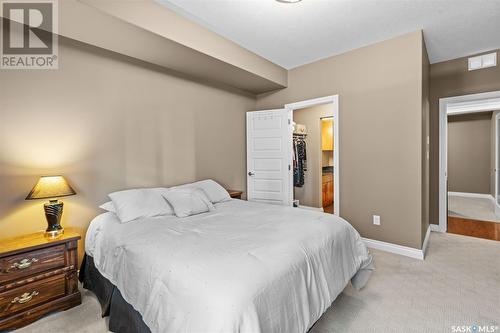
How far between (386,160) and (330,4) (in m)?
2.01

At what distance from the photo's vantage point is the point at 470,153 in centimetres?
684

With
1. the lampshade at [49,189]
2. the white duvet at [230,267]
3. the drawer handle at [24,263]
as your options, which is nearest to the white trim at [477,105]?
the white duvet at [230,267]

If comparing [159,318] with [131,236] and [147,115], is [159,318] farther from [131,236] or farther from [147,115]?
[147,115]

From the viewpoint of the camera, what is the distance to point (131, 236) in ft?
6.04

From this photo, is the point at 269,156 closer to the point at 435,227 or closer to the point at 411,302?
the point at 411,302

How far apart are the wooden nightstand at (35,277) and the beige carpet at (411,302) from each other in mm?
103

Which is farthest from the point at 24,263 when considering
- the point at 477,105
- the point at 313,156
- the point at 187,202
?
the point at 477,105

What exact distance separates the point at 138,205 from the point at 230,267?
1510mm

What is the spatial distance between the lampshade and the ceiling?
6.42 ft

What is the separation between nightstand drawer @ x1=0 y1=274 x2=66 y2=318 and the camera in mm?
1761

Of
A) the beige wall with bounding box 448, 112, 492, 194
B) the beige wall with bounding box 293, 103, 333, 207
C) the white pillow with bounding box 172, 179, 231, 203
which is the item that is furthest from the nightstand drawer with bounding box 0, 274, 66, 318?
the beige wall with bounding box 448, 112, 492, 194

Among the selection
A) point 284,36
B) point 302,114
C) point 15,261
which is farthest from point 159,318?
point 302,114

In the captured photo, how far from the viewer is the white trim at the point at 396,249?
9.64 feet

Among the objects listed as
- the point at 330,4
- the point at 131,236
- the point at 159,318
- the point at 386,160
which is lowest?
the point at 159,318
